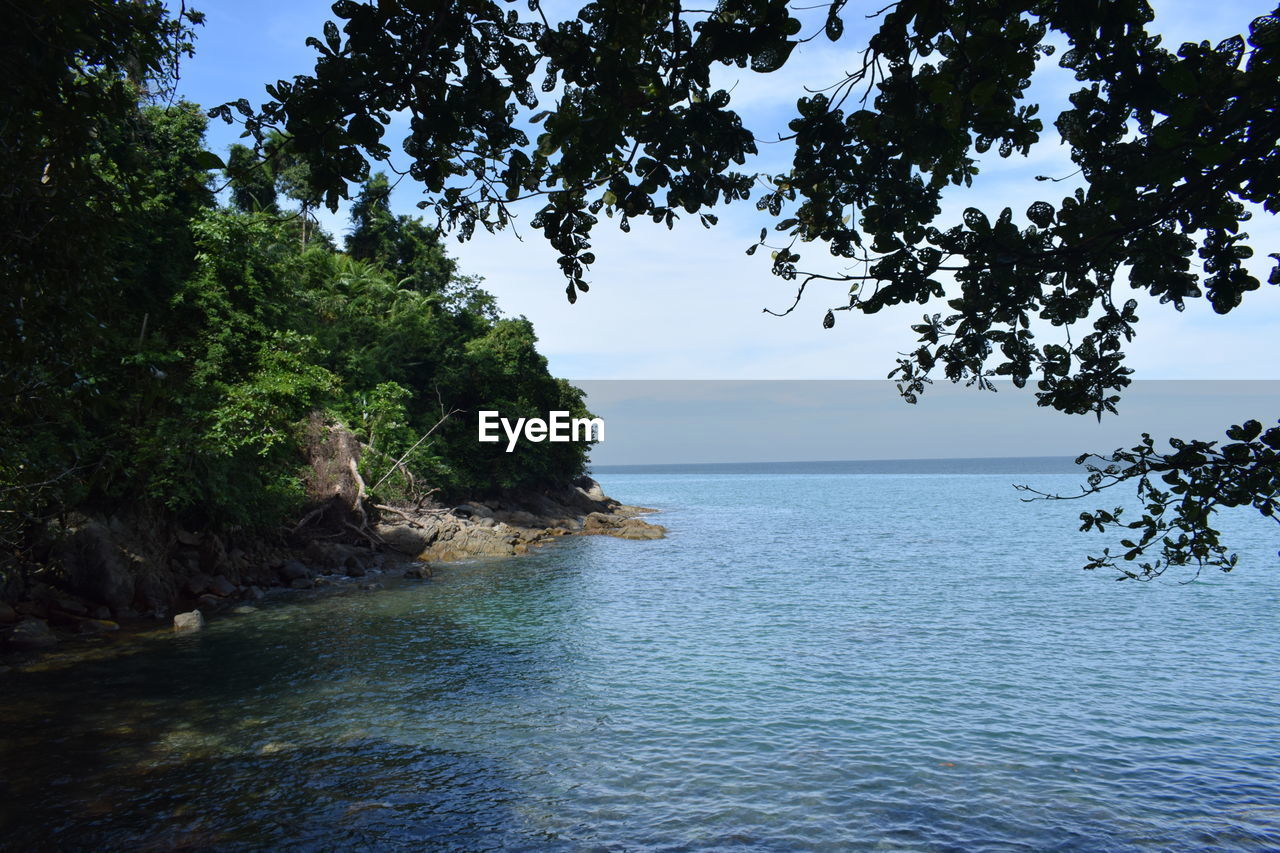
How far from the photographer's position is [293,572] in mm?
26500

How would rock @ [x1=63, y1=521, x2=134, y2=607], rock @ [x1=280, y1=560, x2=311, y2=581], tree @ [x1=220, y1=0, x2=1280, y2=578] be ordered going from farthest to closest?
1. rock @ [x1=280, y1=560, x2=311, y2=581]
2. rock @ [x1=63, y1=521, x2=134, y2=607]
3. tree @ [x1=220, y1=0, x2=1280, y2=578]

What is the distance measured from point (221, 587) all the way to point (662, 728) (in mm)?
16015

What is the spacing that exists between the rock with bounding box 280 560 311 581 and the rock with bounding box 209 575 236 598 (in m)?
2.61

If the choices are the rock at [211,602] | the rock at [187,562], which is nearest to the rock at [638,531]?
the rock at [187,562]

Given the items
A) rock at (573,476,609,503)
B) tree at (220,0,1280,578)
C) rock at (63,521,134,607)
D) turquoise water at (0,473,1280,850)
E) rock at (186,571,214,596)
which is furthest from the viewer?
rock at (573,476,609,503)

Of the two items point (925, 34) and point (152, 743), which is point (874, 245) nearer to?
point (925, 34)

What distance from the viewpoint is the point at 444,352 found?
44.9 metres

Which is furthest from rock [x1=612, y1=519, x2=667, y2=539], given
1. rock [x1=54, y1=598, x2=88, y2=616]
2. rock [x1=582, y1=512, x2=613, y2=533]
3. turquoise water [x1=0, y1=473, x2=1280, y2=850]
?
Answer: rock [x1=54, y1=598, x2=88, y2=616]

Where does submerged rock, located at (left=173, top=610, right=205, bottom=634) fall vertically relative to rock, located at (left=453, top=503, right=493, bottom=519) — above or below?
below

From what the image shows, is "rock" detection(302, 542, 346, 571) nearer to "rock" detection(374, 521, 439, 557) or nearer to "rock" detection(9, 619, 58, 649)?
"rock" detection(374, 521, 439, 557)

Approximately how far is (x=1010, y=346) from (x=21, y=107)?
6778mm

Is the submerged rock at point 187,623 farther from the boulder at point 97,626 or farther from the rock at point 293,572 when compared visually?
the rock at point 293,572

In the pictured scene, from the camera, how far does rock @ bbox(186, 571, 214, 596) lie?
22875 millimetres

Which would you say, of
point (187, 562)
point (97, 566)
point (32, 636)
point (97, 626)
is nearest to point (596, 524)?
point (187, 562)
